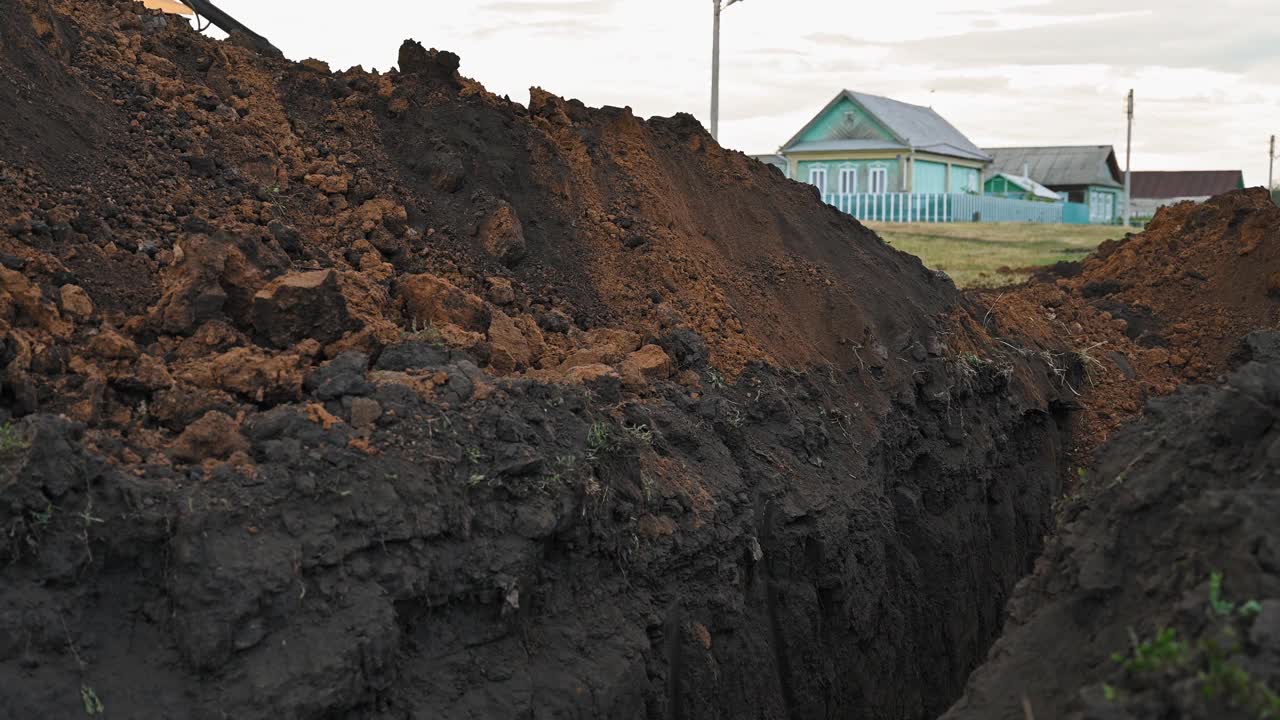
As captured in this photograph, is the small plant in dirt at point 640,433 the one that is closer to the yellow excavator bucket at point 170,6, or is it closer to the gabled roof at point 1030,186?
the yellow excavator bucket at point 170,6

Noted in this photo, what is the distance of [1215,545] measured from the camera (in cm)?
361

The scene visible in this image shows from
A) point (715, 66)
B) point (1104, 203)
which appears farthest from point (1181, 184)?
point (715, 66)

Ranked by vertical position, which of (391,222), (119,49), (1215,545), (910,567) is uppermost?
(119,49)

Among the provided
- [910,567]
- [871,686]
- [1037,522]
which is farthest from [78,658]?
[1037,522]

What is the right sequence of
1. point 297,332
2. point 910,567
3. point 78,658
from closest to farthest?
point 78,658 < point 297,332 < point 910,567

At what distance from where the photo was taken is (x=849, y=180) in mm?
44469

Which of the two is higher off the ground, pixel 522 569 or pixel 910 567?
pixel 522 569

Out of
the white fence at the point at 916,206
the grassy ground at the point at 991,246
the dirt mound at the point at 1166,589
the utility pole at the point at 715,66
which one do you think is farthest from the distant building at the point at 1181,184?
the dirt mound at the point at 1166,589

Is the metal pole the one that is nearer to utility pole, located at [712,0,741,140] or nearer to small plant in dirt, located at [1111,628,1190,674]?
utility pole, located at [712,0,741,140]

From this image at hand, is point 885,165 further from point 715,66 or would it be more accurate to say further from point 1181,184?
point 1181,184

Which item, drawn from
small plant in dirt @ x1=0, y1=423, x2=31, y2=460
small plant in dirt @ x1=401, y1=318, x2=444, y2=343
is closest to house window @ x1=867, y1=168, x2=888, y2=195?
small plant in dirt @ x1=401, y1=318, x2=444, y2=343

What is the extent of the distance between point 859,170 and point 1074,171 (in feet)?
59.3

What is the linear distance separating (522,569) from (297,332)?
1552 mm

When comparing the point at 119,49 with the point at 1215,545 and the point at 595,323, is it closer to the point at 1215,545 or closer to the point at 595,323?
the point at 595,323
